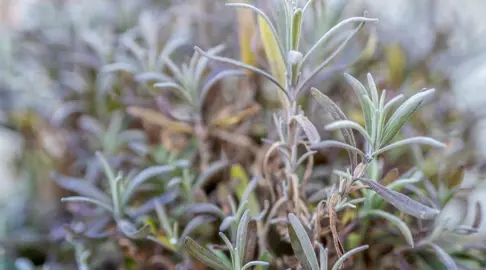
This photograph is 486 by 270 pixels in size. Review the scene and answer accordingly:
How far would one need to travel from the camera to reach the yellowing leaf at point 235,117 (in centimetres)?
46

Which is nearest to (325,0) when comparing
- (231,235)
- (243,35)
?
(243,35)

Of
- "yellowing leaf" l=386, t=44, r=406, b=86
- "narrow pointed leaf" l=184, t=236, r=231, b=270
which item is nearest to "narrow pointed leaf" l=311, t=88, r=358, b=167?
"narrow pointed leaf" l=184, t=236, r=231, b=270

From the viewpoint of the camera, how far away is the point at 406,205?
1.00 feet

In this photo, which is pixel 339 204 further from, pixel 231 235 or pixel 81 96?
pixel 81 96

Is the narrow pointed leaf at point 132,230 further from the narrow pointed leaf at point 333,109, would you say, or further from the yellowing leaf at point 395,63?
the yellowing leaf at point 395,63

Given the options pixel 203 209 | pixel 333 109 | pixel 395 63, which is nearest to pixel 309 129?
pixel 333 109

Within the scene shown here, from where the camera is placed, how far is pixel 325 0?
0.45m

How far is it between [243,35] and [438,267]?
0.90ft

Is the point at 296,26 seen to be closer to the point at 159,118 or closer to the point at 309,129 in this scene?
the point at 309,129

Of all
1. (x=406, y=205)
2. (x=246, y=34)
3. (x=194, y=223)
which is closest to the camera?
(x=406, y=205)

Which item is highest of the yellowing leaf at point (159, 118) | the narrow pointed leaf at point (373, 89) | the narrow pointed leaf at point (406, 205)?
the narrow pointed leaf at point (373, 89)

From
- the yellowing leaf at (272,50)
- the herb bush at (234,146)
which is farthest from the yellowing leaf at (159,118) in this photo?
the yellowing leaf at (272,50)

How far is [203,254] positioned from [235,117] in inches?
6.1

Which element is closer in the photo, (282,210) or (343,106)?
(282,210)
